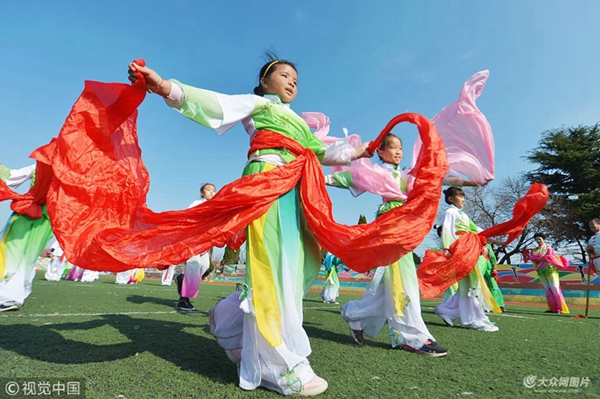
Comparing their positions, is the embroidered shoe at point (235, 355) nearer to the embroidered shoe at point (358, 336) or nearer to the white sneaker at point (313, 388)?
the white sneaker at point (313, 388)

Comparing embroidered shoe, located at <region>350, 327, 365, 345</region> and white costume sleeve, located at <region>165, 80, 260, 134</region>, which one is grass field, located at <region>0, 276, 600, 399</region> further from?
white costume sleeve, located at <region>165, 80, 260, 134</region>

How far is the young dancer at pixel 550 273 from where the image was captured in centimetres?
898

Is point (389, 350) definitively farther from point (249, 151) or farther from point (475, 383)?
point (249, 151)

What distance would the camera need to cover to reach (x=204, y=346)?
9.82 ft

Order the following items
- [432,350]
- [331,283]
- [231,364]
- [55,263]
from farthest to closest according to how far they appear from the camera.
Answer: [55,263], [331,283], [432,350], [231,364]

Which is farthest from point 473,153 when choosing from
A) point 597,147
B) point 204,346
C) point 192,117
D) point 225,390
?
point 597,147

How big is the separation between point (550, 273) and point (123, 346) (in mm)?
10105

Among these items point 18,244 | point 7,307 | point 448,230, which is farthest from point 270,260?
point 7,307

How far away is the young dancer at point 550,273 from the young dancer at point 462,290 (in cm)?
503

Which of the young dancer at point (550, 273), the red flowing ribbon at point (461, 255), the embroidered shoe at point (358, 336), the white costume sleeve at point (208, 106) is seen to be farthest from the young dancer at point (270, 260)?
the young dancer at point (550, 273)

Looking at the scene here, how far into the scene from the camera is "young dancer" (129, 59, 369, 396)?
2.00 m

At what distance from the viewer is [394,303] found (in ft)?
11.2

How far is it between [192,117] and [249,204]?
0.62m

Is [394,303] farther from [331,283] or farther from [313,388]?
[331,283]
